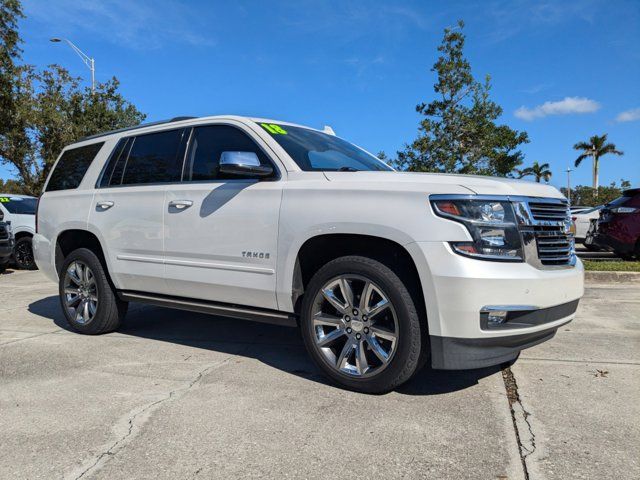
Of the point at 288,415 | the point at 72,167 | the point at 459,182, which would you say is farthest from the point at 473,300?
the point at 72,167

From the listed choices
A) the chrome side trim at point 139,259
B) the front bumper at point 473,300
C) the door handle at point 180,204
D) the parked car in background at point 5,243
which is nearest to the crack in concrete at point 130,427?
the chrome side trim at point 139,259

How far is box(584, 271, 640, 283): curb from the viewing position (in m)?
7.98

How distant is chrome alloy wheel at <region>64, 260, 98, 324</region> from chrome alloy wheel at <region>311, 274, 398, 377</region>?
2.63 metres

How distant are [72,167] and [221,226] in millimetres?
2555

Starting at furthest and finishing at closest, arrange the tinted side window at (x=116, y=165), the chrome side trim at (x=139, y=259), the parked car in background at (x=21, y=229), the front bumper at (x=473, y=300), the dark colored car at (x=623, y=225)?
1. the parked car in background at (x=21, y=229)
2. the dark colored car at (x=623, y=225)
3. the tinted side window at (x=116, y=165)
4. the chrome side trim at (x=139, y=259)
5. the front bumper at (x=473, y=300)

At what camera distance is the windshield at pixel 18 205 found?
11.7m

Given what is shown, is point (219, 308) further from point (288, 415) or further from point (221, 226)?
point (288, 415)

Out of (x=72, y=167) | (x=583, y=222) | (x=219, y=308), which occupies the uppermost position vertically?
(x=72, y=167)

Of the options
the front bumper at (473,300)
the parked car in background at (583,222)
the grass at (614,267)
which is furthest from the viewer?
the parked car in background at (583,222)

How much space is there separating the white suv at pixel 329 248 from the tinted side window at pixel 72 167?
0.34m

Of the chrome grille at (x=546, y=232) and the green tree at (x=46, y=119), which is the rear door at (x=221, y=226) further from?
the green tree at (x=46, y=119)

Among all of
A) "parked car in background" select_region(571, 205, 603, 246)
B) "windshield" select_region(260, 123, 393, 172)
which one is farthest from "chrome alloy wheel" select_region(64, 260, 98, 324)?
"parked car in background" select_region(571, 205, 603, 246)

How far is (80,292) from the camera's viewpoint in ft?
16.6

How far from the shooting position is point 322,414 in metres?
3.00
